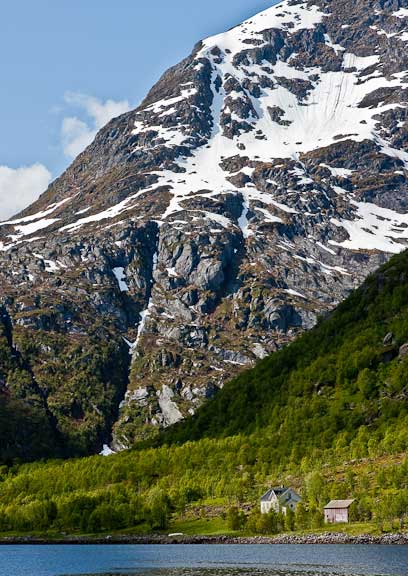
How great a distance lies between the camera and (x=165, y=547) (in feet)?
536

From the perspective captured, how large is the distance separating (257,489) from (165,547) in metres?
40.2

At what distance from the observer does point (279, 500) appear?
17750 cm

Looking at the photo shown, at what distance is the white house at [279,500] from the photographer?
176 m

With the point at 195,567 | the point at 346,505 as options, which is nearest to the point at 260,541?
the point at 346,505

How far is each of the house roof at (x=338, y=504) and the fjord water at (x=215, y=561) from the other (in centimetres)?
1678

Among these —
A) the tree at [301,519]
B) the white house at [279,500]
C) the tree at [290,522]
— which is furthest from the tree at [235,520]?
the tree at [301,519]

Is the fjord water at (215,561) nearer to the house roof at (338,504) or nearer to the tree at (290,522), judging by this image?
the tree at (290,522)

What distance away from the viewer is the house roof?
159m

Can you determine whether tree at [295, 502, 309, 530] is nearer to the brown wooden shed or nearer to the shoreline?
the brown wooden shed

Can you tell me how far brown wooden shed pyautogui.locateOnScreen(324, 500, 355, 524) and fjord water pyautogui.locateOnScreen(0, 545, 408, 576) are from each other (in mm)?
15806

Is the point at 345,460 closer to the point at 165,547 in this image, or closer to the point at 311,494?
the point at 311,494

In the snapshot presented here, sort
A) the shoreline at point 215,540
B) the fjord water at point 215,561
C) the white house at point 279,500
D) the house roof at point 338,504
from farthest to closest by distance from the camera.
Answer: the white house at point 279,500, the house roof at point 338,504, the shoreline at point 215,540, the fjord water at point 215,561

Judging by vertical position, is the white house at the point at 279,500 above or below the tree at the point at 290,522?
above

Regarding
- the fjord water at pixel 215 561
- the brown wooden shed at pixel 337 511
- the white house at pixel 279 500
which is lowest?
the fjord water at pixel 215 561
